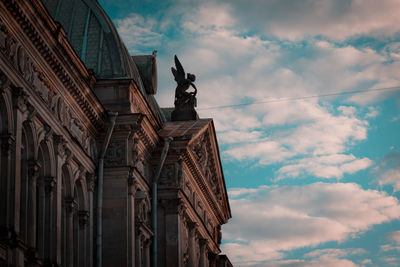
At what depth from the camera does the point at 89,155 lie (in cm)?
3419

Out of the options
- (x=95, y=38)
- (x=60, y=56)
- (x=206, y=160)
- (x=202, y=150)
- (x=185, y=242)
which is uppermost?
(x=95, y=38)

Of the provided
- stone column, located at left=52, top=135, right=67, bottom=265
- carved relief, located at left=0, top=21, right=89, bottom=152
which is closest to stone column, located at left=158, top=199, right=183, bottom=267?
carved relief, located at left=0, top=21, right=89, bottom=152

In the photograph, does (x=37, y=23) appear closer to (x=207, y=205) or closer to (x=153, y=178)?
(x=153, y=178)

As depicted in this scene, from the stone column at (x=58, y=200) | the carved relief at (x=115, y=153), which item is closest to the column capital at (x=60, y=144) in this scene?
the stone column at (x=58, y=200)

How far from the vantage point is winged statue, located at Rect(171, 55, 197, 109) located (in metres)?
46.1

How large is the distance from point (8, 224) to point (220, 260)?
97.6ft

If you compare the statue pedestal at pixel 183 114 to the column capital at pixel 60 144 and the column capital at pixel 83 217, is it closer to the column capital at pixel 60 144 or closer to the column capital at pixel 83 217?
the column capital at pixel 83 217

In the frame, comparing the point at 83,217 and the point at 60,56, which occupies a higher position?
the point at 60,56

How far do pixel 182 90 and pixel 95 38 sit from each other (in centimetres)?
742

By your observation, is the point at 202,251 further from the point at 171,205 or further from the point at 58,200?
the point at 58,200

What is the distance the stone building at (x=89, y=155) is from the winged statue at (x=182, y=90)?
130 centimetres

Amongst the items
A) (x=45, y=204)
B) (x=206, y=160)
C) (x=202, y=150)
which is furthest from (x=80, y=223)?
(x=206, y=160)

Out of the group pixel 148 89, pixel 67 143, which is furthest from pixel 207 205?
pixel 67 143

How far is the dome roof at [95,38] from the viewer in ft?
127
